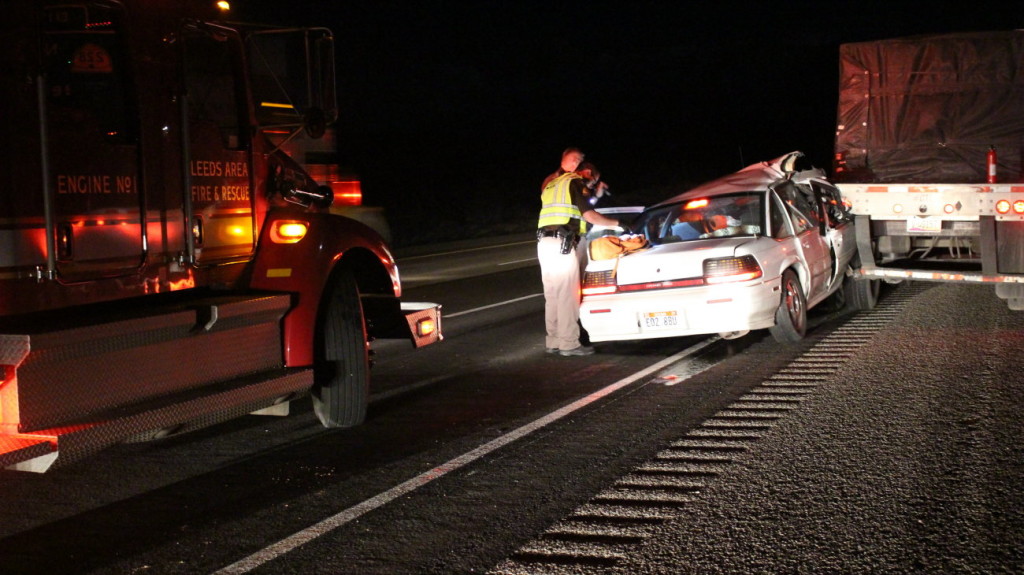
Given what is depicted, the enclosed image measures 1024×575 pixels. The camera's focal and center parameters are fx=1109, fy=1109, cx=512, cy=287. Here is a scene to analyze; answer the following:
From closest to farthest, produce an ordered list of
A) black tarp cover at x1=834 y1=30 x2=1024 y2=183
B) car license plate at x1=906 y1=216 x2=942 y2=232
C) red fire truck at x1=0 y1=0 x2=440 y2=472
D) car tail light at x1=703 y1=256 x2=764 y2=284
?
red fire truck at x1=0 y1=0 x2=440 y2=472 → car tail light at x1=703 y1=256 x2=764 y2=284 → car license plate at x1=906 y1=216 x2=942 y2=232 → black tarp cover at x1=834 y1=30 x2=1024 y2=183

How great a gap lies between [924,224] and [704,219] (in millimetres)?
2610

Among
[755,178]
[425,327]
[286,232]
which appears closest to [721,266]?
[755,178]

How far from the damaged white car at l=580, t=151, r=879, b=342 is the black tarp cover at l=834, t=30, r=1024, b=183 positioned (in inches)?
70.2

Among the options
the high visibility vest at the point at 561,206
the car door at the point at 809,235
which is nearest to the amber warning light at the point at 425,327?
the high visibility vest at the point at 561,206

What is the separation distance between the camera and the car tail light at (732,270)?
31.2ft

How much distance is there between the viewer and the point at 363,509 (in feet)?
18.6

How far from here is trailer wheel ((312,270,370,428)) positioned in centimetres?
724

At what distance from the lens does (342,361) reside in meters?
7.31

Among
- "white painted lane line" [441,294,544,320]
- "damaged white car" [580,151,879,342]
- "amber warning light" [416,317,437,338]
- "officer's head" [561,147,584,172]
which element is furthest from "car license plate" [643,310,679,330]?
"white painted lane line" [441,294,544,320]

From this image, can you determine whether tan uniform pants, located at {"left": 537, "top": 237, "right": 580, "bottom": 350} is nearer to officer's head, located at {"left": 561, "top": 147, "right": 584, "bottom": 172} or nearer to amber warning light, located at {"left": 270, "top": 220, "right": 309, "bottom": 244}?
officer's head, located at {"left": 561, "top": 147, "right": 584, "bottom": 172}

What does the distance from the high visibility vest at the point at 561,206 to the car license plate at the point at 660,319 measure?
1.05 meters

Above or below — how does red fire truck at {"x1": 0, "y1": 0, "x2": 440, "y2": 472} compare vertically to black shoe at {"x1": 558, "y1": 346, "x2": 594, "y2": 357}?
above

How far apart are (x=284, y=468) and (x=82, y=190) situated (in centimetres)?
200

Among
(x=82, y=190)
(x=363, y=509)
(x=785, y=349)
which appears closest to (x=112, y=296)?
(x=82, y=190)
